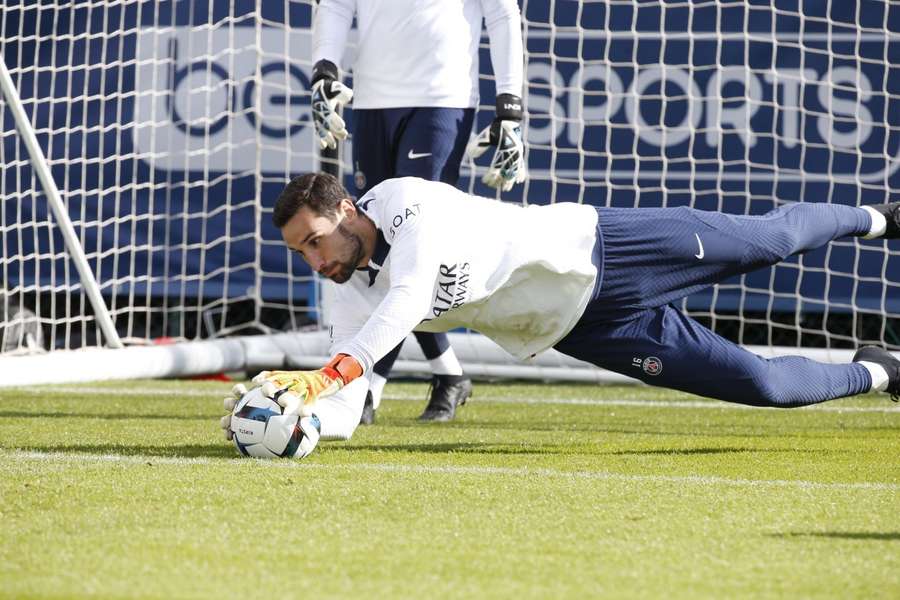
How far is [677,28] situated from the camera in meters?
7.75

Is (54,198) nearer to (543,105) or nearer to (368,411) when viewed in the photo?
(368,411)

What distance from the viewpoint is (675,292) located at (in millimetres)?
4195

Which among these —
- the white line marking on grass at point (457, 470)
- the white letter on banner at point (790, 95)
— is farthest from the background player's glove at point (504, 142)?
the white letter on banner at point (790, 95)

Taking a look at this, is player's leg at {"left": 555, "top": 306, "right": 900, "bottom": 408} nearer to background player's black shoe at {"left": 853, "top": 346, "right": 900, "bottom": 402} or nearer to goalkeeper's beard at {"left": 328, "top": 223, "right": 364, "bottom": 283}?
background player's black shoe at {"left": 853, "top": 346, "right": 900, "bottom": 402}

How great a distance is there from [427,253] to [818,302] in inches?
174

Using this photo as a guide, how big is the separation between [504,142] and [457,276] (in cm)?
144

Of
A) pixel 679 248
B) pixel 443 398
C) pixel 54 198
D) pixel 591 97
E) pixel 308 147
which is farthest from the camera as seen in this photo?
pixel 308 147

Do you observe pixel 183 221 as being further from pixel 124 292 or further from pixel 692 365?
pixel 692 365

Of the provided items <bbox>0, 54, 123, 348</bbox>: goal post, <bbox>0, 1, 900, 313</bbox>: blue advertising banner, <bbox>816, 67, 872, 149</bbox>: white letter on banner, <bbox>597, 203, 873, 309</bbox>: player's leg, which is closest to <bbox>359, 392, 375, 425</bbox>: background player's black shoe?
<bbox>597, 203, 873, 309</bbox>: player's leg

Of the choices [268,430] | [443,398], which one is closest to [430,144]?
[443,398]

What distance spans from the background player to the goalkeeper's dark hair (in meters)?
1.37

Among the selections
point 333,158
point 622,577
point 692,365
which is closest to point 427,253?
point 692,365

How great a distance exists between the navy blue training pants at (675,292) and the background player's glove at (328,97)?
143 cm

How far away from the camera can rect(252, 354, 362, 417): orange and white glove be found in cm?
354
